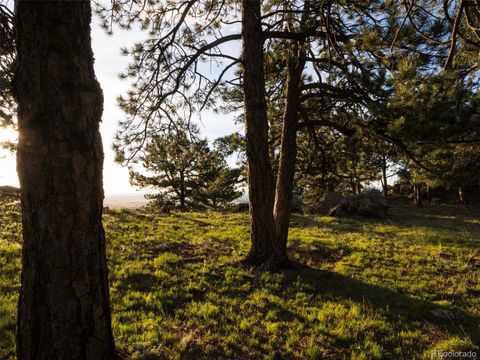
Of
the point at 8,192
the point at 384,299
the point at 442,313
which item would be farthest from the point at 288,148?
the point at 8,192

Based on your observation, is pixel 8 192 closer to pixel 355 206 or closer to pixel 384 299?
pixel 355 206

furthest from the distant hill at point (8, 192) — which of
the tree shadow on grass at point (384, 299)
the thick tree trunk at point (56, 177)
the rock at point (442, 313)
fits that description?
the rock at point (442, 313)

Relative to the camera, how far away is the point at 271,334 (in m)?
4.35

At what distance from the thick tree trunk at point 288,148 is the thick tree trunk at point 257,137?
0.62 meters

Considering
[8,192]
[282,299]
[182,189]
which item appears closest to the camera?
[282,299]

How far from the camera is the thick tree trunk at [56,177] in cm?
247

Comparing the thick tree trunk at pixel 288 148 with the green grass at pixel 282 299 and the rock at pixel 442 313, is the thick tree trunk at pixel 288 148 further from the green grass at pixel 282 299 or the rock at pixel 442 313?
the rock at pixel 442 313

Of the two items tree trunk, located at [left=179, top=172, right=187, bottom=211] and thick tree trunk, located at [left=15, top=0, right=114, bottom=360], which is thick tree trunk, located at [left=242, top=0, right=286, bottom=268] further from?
tree trunk, located at [left=179, top=172, right=187, bottom=211]

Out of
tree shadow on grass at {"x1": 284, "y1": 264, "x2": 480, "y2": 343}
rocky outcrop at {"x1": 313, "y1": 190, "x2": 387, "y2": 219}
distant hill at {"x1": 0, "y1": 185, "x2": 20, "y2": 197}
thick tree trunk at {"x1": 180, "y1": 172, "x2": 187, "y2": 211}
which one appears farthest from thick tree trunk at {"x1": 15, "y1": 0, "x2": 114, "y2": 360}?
thick tree trunk at {"x1": 180, "y1": 172, "x2": 187, "y2": 211}

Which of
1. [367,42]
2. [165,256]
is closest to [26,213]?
[165,256]

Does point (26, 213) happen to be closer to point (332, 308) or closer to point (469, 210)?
point (332, 308)

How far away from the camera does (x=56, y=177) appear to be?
8.16 ft

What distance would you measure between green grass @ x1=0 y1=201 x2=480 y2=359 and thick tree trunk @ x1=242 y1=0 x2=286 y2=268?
2.74ft

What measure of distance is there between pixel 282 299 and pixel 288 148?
11.9ft
